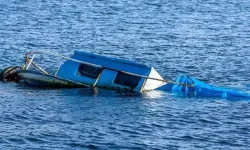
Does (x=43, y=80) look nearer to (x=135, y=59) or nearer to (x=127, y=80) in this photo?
(x=127, y=80)

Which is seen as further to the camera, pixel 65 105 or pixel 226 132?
pixel 65 105

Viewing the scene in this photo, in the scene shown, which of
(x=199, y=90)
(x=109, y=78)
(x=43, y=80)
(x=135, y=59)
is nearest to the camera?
(x=199, y=90)

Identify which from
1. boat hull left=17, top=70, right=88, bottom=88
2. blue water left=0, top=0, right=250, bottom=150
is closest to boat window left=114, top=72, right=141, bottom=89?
blue water left=0, top=0, right=250, bottom=150

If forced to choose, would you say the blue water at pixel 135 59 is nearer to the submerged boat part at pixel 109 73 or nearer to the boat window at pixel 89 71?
the submerged boat part at pixel 109 73

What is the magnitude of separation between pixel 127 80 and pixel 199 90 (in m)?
6.12

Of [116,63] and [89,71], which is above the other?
[116,63]

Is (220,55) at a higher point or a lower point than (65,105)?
higher

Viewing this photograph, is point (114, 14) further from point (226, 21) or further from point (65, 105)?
point (65, 105)

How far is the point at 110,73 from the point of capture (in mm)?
65938

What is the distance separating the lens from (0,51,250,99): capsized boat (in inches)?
2514

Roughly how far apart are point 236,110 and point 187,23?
44415 millimetres

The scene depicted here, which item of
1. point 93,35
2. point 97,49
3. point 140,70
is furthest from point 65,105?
point 93,35

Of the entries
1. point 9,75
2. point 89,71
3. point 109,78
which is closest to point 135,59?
point 89,71

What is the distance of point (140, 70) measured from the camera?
6538cm
